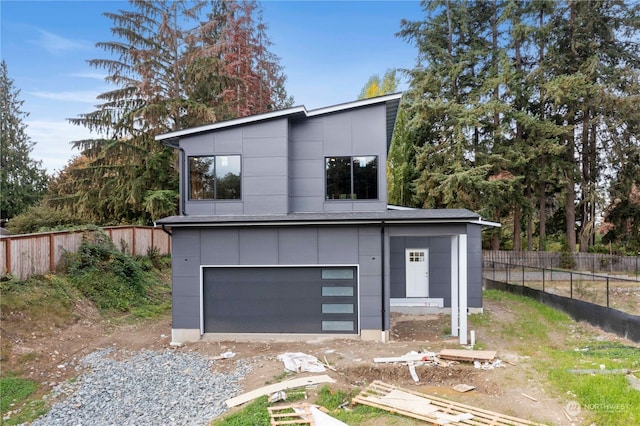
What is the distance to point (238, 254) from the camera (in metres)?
9.62

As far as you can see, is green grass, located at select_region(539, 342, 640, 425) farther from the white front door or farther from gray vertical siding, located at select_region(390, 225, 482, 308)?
the white front door

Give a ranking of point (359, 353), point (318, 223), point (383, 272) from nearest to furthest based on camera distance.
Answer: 1. point (359, 353)
2. point (318, 223)
3. point (383, 272)

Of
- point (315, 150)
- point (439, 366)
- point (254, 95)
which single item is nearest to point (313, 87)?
point (254, 95)

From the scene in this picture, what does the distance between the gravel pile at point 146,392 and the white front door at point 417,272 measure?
6.91m

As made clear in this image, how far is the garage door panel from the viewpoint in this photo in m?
9.48

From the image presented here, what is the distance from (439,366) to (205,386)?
4337 millimetres

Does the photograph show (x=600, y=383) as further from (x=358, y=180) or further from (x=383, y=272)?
(x=358, y=180)

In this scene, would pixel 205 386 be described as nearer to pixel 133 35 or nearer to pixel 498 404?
pixel 498 404

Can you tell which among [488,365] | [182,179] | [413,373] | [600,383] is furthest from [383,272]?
[182,179]

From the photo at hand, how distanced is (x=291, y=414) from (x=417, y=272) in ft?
27.5

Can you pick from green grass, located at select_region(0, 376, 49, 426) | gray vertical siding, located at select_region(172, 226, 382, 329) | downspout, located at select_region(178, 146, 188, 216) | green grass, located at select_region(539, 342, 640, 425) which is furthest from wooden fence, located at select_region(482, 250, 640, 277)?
green grass, located at select_region(0, 376, 49, 426)

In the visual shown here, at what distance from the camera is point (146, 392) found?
6.71 m

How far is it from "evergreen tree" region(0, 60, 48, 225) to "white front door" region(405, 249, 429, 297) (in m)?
24.1

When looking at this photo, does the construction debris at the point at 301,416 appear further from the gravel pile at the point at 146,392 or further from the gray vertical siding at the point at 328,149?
the gray vertical siding at the point at 328,149
